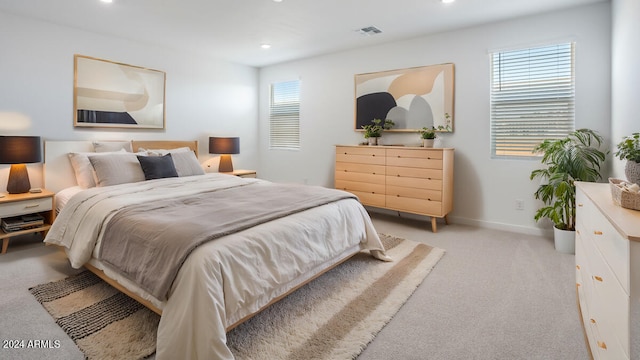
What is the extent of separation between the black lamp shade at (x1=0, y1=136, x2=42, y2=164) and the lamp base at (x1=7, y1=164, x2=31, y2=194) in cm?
24

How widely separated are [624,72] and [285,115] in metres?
4.43

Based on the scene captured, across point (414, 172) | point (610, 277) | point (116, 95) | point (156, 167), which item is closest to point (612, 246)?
point (610, 277)

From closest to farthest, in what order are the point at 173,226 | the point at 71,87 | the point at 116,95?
the point at 173,226 → the point at 71,87 → the point at 116,95

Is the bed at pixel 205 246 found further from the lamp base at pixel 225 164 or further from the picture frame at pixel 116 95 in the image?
the lamp base at pixel 225 164

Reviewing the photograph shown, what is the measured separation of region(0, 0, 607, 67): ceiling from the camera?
3266 millimetres

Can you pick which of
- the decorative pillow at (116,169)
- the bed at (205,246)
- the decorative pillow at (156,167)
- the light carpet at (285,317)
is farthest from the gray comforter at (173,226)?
the decorative pillow at (116,169)

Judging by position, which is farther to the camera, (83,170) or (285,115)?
(285,115)

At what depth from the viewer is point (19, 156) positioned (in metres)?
3.22

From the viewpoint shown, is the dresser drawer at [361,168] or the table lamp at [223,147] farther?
the table lamp at [223,147]

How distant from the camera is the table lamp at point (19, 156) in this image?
10.4 feet

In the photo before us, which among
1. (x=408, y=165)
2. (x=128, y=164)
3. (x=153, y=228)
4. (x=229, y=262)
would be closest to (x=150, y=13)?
(x=128, y=164)

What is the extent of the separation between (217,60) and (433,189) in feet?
12.9

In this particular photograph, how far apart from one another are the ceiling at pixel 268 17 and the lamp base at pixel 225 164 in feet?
5.48

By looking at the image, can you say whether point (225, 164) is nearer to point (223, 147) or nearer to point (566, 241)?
point (223, 147)
